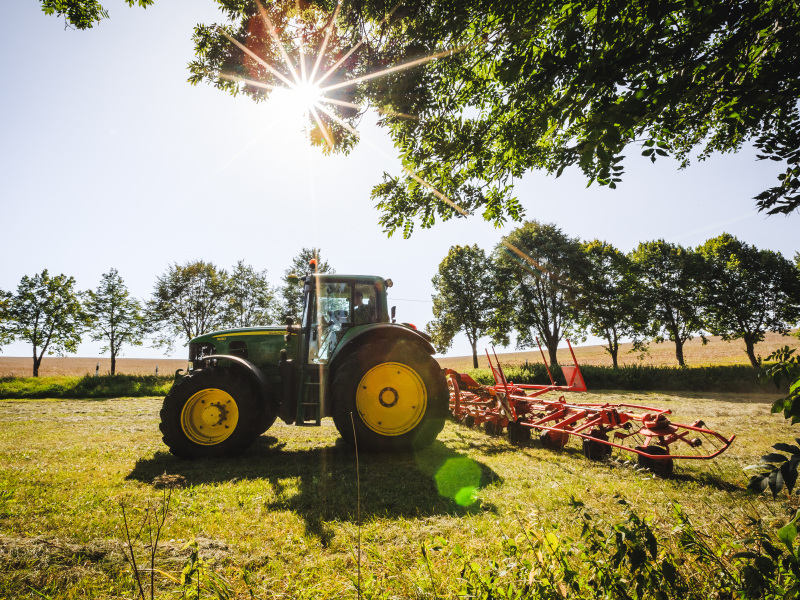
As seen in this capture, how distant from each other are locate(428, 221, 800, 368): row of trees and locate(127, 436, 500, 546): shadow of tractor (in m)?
26.0

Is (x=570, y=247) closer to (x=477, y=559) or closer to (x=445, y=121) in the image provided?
(x=445, y=121)

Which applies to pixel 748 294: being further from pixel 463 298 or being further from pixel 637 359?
pixel 463 298

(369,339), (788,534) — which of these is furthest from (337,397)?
(788,534)

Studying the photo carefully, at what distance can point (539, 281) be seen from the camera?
29.4m

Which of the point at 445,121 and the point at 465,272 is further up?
the point at 465,272

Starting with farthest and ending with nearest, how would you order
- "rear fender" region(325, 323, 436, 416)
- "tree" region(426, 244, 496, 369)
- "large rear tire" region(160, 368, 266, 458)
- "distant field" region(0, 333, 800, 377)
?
"distant field" region(0, 333, 800, 377) → "tree" region(426, 244, 496, 369) → "rear fender" region(325, 323, 436, 416) → "large rear tire" region(160, 368, 266, 458)

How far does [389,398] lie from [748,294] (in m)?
34.7

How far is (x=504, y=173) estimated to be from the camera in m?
4.77

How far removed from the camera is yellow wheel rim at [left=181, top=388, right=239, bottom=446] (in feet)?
16.5

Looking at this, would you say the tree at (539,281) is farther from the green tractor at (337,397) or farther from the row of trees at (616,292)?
the green tractor at (337,397)

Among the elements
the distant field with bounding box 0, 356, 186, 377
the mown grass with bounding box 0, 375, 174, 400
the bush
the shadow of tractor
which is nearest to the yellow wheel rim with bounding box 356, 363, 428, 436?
the shadow of tractor

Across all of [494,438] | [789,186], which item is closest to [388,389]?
[494,438]

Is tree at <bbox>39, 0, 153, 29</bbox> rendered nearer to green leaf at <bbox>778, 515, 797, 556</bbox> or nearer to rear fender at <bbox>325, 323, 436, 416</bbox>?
rear fender at <bbox>325, 323, 436, 416</bbox>

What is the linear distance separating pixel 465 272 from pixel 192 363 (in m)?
28.8
